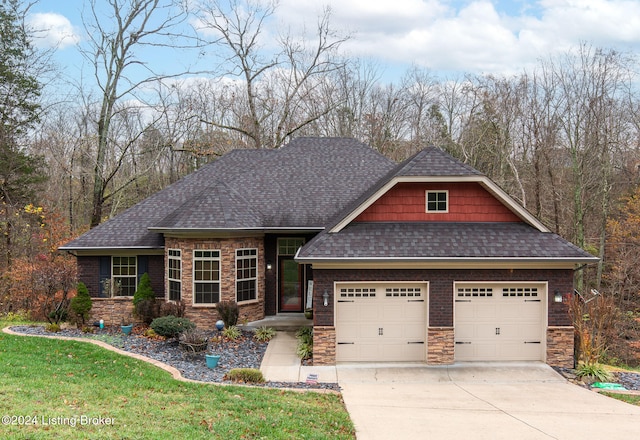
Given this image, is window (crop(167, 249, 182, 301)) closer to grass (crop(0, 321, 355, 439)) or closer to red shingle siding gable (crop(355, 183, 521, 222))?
grass (crop(0, 321, 355, 439))

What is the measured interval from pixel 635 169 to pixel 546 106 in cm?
606

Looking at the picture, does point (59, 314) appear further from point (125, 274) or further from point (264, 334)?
point (264, 334)

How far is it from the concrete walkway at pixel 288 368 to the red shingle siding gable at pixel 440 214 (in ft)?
13.5

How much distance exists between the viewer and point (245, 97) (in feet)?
120

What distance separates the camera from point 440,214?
13398 millimetres

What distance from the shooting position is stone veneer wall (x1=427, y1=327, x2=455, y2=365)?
12281mm

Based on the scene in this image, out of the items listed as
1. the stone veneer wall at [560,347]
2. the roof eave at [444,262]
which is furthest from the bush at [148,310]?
the stone veneer wall at [560,347]

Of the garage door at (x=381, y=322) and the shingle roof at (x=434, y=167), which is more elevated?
the shingle roof at (x=434, y=167)

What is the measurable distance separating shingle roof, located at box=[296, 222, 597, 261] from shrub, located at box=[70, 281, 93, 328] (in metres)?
7.65

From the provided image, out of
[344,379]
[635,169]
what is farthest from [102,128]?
[635,169]

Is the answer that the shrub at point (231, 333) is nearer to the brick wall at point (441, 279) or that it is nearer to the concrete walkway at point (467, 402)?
the concrete walkway at point (467, 402)

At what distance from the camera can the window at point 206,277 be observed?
15.3m

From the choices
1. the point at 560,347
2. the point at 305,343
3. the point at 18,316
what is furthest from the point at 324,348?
the point at 18,316

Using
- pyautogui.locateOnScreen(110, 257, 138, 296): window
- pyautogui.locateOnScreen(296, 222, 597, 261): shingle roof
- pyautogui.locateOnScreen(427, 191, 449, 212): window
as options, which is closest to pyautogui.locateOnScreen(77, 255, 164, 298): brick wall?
pyautogui.locateOnScreen(110, 257, 138, 296): window
